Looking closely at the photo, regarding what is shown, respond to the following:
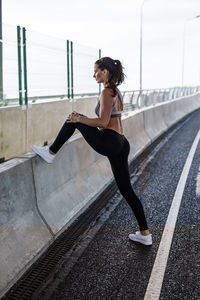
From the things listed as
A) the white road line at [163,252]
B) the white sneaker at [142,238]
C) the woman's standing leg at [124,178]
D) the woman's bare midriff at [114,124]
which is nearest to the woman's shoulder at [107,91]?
the woman's bare midriff at [114,124]

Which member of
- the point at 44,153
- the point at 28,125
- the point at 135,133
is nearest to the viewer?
the point at 44,153

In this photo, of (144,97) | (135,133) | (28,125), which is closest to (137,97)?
(144,97)

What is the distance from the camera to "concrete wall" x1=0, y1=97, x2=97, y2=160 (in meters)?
8.98

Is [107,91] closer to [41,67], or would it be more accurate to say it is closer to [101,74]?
[101,74]

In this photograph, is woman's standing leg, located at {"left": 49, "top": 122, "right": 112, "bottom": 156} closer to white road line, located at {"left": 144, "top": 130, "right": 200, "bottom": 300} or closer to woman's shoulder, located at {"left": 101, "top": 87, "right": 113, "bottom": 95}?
woman's shoulder, located at {"left": 101, "top": 87, "right": 113, "bottom": 95}

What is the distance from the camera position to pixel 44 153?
5141 mm

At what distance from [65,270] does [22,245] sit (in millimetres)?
490

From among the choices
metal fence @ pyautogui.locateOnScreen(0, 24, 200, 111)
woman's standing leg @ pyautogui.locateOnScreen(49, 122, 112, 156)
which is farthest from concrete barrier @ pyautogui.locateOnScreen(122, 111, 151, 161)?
woman's standing leg @ pyautogui.locateOnScreen(49, 122, 112, 156)

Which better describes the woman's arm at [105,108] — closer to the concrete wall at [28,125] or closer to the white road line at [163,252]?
the white road line at [163,252]

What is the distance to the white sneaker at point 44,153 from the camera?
5.10 meters

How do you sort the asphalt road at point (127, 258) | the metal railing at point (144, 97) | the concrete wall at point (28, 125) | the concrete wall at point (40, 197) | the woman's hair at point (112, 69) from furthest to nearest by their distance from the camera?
the metal railing at point (144, 97) → the concrete wall at point (28, 125) → the woman's hair at point (112, 69) → the concrete wall at point (40, 197) → the asphalt road at point (127, 258)

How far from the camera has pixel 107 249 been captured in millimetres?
4906

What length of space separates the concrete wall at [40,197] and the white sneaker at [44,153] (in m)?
0.07

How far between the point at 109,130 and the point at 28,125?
18.4 ft
